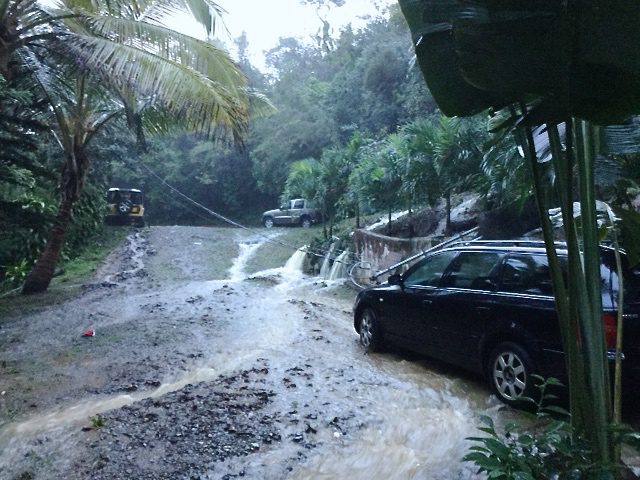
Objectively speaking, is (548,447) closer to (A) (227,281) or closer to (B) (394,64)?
(A) (227,281)

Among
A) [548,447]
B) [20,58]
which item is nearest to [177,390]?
[548,447]

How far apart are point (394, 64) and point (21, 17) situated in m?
19.5

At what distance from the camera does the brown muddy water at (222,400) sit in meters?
4.64

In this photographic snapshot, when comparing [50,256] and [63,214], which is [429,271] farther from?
[50,256]

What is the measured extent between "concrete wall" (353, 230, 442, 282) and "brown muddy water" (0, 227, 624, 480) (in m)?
2.31

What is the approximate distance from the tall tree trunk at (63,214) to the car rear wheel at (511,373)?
12.3m

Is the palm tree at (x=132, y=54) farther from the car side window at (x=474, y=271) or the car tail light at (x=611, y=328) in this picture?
the car tail light at (x=611, y=328)

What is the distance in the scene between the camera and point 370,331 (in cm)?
841

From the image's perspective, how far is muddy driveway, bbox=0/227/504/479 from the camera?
4.64 meters

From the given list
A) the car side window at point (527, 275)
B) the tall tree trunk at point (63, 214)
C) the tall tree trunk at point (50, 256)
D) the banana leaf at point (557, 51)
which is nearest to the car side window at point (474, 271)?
the car side window at point (527, 275)

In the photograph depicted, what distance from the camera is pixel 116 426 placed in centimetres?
536

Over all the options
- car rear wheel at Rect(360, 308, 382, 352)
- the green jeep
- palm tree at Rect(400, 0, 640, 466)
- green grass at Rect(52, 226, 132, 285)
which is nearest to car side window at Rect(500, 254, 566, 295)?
palm tree at Rect(400, 0, 640, 466)

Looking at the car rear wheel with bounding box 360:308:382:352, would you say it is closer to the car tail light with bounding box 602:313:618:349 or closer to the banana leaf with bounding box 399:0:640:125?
the car tail light with bounding box 602:313:618:349

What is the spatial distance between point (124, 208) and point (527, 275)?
2438 cm
